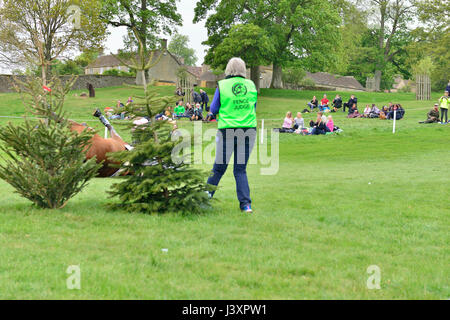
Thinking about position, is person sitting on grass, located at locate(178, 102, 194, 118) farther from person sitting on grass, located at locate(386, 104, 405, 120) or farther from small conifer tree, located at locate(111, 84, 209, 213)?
small conifer tree, located at locate(111, 84, 209, 213)

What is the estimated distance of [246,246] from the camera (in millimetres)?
5438

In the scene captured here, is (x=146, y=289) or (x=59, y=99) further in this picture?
(x=59, y=99)

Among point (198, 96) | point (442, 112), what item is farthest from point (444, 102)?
point (198, 96)

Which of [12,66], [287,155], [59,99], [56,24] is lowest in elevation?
[287,155]

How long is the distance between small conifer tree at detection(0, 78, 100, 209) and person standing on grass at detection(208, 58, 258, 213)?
6.53ft

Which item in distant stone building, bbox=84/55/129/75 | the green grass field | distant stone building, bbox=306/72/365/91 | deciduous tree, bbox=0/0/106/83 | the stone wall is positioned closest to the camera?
the green grass field

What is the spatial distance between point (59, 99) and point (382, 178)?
328 inches

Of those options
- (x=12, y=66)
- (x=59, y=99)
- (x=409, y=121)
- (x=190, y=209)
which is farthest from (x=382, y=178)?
(x=12, y=66)

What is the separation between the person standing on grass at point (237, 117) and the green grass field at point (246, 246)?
685 mm

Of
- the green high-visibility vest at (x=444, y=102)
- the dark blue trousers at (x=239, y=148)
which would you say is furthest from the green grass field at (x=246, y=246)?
the green high-visibility vest at (x=444, y=102)

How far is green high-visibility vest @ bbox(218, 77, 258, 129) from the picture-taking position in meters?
7.36

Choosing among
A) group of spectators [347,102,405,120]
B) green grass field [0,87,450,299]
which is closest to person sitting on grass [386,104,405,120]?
group of spectators [347,102,405,120]

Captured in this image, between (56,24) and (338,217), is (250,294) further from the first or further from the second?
(56,24)

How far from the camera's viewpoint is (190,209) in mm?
7227
